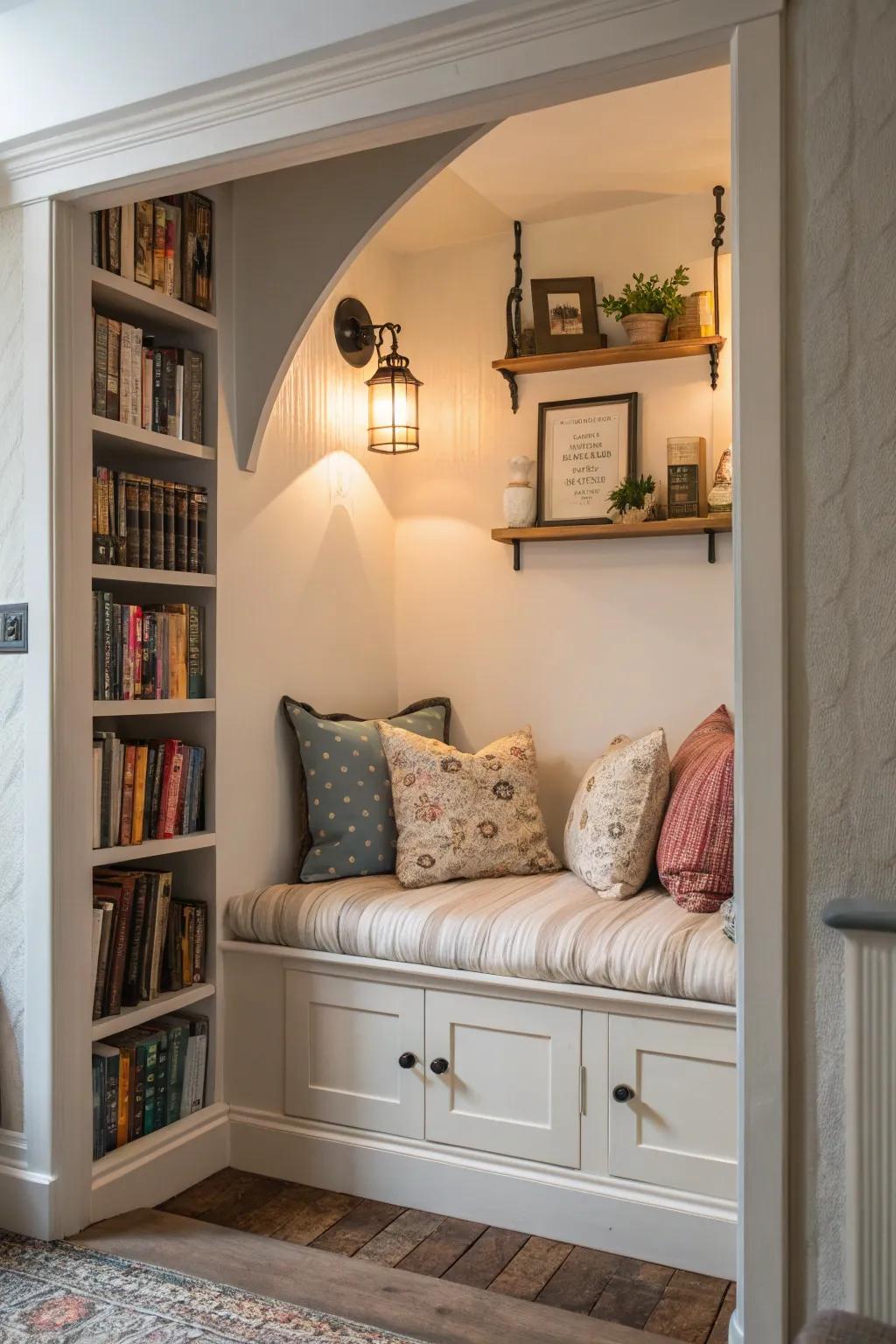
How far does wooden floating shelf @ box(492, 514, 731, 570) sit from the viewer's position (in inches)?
123

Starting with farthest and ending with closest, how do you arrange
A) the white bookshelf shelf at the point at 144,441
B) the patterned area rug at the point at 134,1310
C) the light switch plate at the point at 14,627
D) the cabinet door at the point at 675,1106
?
1. the white bookshelf shelf at the point at 144,441
2. the light switch plate at the point at 14,627
3. the cabinet door at the point at 675,1106
4. the patterned area rug at the point at 134,1310

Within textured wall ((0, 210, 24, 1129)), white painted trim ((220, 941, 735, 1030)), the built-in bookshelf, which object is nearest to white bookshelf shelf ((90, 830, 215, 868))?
the built-in bookshelf

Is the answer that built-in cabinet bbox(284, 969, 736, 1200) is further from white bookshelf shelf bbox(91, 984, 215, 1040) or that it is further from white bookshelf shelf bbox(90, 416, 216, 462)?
white bookshelf shelf bbox(90, 416, 216, 462)

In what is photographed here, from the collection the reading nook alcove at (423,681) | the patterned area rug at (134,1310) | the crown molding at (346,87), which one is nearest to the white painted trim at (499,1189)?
the reading nook alcove at (423,681)

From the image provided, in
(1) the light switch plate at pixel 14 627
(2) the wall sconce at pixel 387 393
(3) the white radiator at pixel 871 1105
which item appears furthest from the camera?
(2) the wall sconce at pixel 387 393

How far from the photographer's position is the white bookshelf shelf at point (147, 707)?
8.46 ft

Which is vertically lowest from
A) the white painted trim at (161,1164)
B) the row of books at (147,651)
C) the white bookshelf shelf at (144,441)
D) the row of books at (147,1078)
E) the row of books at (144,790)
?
the white painted trim at (161,1164)

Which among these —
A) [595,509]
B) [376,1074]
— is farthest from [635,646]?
[376,1074]

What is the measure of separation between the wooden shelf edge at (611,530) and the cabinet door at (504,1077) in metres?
1.35

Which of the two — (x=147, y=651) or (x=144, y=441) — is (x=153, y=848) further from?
(x=144, y=441)

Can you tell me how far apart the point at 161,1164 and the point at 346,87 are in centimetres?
234

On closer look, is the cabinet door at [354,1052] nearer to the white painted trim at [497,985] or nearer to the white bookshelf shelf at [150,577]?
the white painted trim at [497,985]

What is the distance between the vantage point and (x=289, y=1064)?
284cm

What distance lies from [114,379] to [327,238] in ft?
2.06
